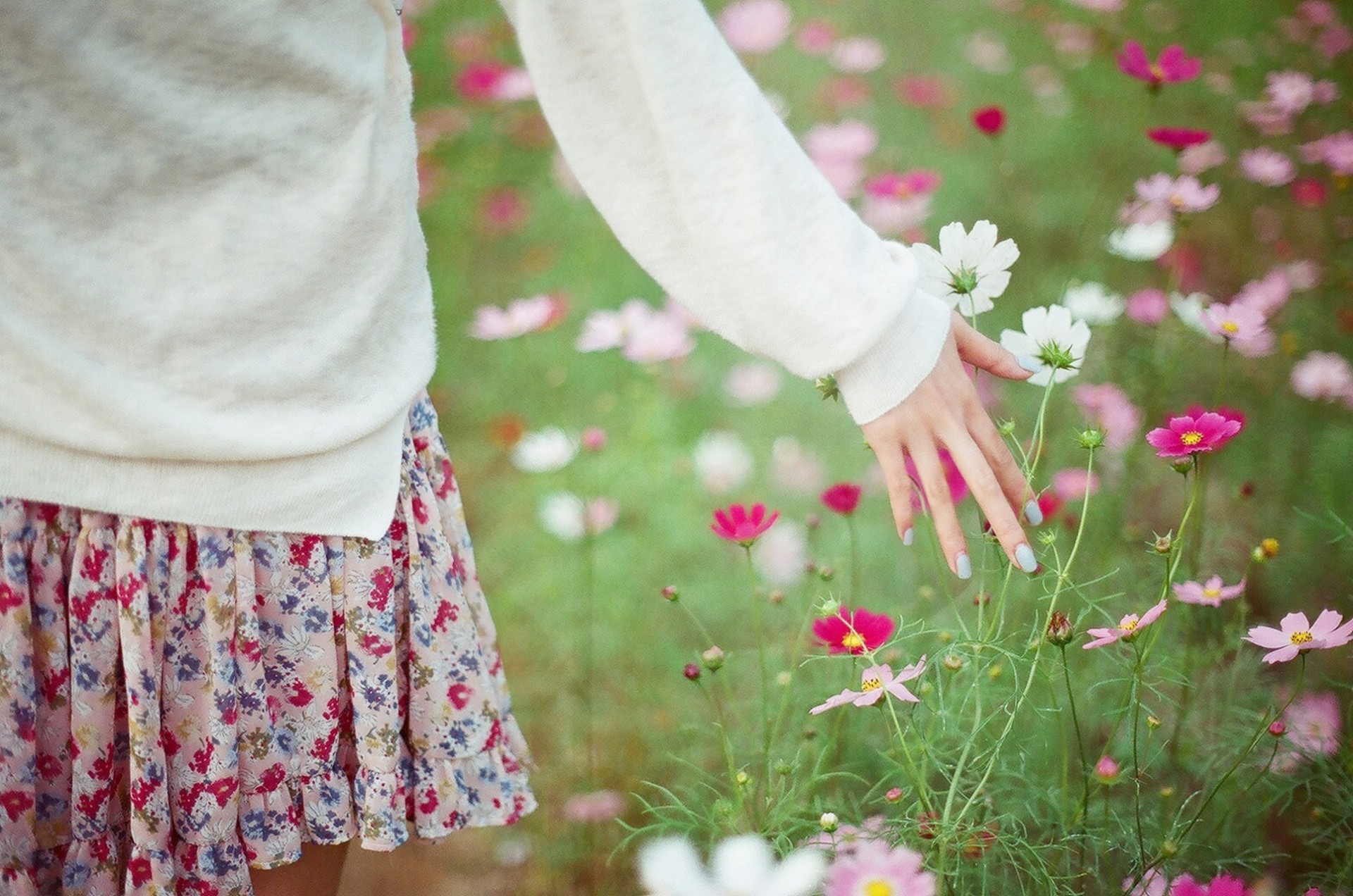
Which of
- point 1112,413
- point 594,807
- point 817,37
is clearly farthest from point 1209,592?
point 817,37

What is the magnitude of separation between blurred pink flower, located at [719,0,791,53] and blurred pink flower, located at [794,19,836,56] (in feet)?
0.45

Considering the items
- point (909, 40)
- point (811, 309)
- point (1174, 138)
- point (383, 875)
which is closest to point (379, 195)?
point (811, 309)

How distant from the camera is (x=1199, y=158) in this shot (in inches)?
61.3

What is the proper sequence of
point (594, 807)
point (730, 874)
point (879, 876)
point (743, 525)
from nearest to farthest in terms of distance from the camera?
point (730, 874)
point (879, 876)
point (743, 525)
point (594, 807)

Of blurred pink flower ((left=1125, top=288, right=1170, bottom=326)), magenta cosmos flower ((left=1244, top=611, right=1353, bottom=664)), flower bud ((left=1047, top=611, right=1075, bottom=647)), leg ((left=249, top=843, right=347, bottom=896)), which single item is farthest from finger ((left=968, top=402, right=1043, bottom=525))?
blurred pink flower ((left=1125, top=288, right=1170, bottom=326))

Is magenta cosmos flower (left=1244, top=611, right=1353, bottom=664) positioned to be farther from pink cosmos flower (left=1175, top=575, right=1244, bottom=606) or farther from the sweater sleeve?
the sweater sleeve

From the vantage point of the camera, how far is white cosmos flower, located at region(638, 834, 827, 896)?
347 millimetres

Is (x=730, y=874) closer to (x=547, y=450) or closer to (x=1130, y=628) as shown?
(x=1130, y=628)

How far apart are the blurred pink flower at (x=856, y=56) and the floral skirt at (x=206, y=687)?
1336 millimetres

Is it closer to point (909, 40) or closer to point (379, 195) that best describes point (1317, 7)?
point (909, 40)

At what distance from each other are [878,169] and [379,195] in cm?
136

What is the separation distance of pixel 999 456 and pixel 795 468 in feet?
3.23

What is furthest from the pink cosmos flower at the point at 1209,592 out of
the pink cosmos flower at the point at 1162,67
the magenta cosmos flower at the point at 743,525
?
the pink cosmos flower at the point at 1162,67

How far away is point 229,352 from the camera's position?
558mm
